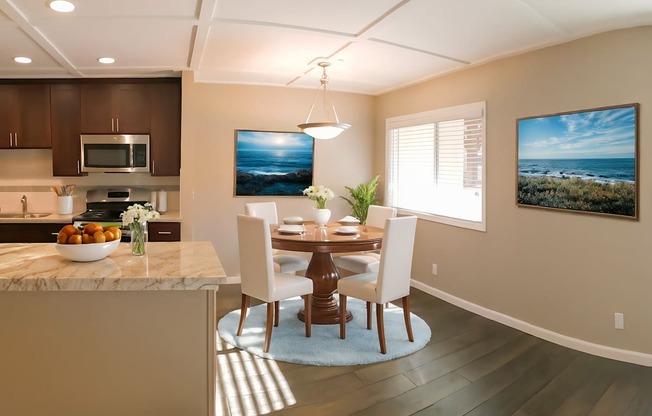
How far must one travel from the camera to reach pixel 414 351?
3.25 metres

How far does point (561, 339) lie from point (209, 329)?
9.42 feet

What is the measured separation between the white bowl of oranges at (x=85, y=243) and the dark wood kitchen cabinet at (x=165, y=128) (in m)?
2.87

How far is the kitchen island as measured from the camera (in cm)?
179

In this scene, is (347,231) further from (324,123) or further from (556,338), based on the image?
(556,338)

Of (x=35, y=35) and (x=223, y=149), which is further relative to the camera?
(x=223, y=149)

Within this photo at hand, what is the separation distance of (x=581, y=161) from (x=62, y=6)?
3.74 meters

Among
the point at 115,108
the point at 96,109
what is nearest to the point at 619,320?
the point at 115,108

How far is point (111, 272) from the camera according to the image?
1791mm

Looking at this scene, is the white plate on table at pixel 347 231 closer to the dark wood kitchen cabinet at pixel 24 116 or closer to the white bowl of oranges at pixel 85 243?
the white bowl of oranges at pixel 85 243

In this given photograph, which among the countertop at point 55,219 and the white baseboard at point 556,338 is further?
the countertop at point 55,219

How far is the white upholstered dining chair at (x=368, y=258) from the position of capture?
408cm

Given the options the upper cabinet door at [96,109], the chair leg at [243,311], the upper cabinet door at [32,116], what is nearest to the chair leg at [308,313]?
the chair leg at [243,311]

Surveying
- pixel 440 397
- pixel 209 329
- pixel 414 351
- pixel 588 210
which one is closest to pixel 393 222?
pixel 414 351

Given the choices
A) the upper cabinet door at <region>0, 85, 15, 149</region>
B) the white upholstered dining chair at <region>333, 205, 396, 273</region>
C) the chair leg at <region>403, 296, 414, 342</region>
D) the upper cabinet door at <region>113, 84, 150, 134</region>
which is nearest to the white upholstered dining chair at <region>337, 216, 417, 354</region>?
the chair leg at <region>403, 296, 414, 342</region>
